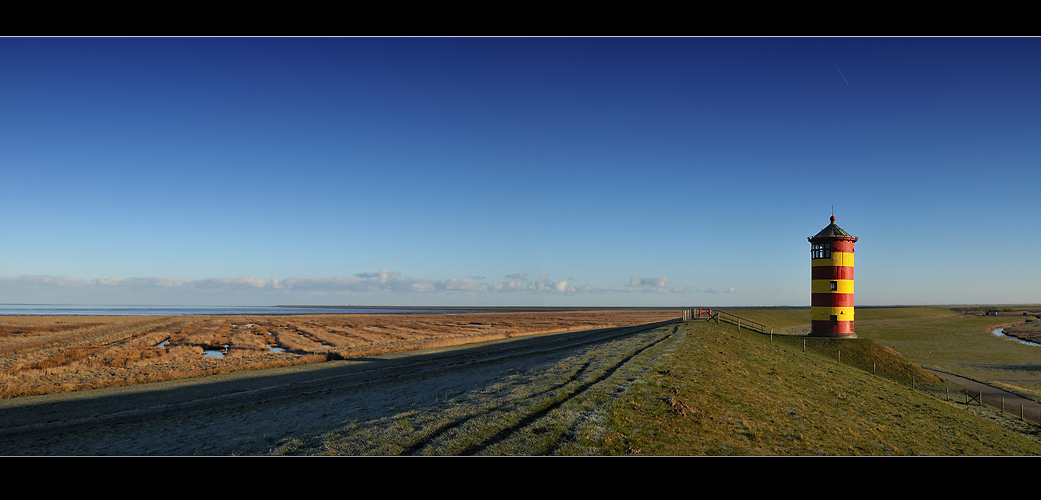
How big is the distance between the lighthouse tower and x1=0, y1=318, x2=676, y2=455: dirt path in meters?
23.9

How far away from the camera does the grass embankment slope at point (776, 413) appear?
1434cm

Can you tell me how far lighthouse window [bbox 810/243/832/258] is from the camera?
44375 mm

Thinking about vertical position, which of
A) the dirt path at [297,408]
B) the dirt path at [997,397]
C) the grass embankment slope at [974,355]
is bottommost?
the grass embankment slope at [974,355]

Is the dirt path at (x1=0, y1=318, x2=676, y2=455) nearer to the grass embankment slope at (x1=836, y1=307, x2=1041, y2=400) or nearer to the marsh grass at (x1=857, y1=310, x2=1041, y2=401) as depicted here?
the marsh grass at (x1=857, y1=310, x2=1041, y2=401)

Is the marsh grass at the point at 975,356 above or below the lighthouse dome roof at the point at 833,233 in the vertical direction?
below

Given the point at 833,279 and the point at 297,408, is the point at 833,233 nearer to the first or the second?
the point at 833,279

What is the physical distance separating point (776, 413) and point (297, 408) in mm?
20316

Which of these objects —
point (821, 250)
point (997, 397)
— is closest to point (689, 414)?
point (997, 397)

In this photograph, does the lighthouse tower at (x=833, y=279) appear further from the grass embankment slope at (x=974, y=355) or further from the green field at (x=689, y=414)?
the grass embankment slope at (x=974, y=355)

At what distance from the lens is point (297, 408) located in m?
21.8

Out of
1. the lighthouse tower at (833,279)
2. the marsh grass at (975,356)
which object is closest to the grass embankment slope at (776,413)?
the lighthouse tower at (833,279)

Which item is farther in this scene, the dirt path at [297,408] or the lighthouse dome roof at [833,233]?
the lighthouse dome roof at [833,233]
